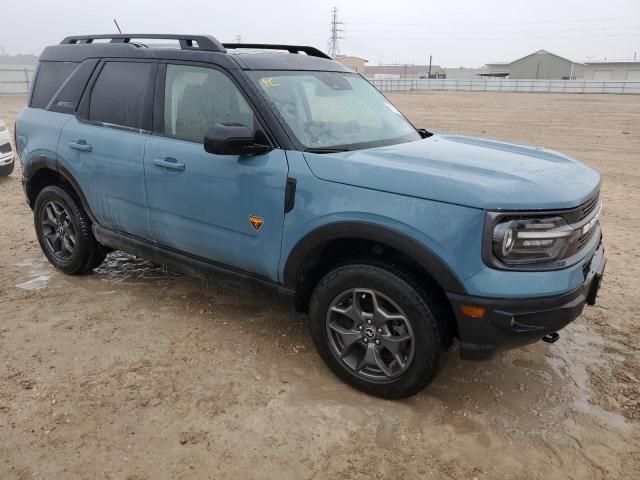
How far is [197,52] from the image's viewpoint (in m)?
3.39

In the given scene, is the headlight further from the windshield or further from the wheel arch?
the windshield

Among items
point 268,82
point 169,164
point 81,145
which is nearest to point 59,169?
point 81,145

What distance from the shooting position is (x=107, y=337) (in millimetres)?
3605

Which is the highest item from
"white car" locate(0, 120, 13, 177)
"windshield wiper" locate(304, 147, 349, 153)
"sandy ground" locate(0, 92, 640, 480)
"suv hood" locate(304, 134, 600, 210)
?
"windshield wiper" locate(304, 147, 349, 153)

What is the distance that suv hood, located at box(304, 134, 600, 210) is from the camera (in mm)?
2436

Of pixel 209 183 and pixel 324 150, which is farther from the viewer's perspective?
pixel 209 183

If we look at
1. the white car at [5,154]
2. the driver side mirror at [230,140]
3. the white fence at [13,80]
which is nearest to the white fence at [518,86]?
the white fence at [13,80]

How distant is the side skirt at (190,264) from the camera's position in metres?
3.26

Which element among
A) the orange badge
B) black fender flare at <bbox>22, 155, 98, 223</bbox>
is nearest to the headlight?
the orange badge

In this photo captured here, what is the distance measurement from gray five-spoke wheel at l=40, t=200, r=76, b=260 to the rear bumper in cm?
350

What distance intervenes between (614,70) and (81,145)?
64.4m

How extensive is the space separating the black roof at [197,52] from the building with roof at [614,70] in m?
61.1

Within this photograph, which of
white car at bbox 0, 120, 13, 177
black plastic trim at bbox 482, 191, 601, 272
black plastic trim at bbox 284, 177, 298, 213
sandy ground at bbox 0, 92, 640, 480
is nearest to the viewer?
black plastic trim at bbox 482, 191, 601, 272

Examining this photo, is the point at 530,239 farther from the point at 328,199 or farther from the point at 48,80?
the point at 48,80
